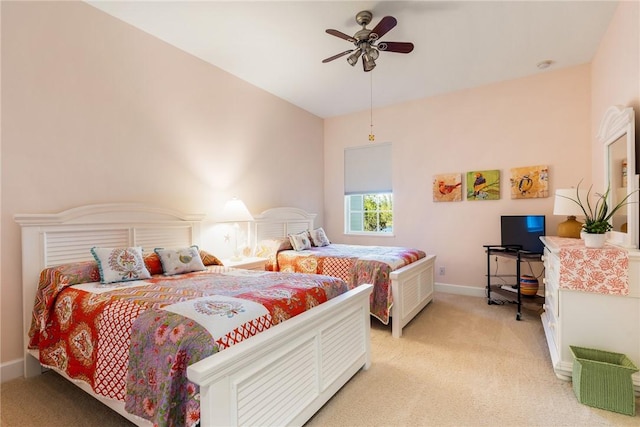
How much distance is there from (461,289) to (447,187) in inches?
59.9

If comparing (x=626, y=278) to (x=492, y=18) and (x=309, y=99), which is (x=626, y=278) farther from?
(x=309, y=99)

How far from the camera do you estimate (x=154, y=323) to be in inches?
59.1

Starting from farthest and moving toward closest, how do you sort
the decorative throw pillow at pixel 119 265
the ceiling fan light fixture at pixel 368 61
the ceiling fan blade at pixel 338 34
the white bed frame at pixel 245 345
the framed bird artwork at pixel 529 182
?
the framed bird artwork at pixel 529 182 < the ceiling fan light fixture at pixel 368 61 < the ceiling fan blade at pixel 338 34 < the decorative throw pillow at pixel 119 265 < the white bed frame at pixel 245 345

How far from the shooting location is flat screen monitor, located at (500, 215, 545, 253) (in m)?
3.87

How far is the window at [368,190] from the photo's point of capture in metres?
5.36

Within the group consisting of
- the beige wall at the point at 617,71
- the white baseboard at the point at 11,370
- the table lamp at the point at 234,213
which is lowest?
the white baseboard at the point at 11,370

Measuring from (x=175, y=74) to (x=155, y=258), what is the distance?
206cm

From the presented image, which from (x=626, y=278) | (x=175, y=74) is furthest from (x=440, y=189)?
(x=175, y=74)

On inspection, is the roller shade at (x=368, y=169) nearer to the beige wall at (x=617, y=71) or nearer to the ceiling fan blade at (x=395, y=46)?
the ceiling fan blade at (x=395, y=46)

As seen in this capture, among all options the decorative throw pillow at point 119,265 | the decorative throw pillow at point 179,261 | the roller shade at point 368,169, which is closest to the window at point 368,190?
the roller shade at point 368,169

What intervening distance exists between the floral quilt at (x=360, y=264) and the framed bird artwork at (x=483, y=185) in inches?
51.4

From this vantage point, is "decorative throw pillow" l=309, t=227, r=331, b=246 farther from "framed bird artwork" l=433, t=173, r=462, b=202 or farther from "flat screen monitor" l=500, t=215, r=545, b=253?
"flat screen monitor" l=500, t=215, r=545, b=253

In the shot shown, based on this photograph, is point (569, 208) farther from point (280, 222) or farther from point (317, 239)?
point (280, 222)

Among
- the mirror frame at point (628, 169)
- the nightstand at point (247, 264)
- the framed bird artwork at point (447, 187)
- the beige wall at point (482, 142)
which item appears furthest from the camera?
the framed bird artwork at point (447, 187)
